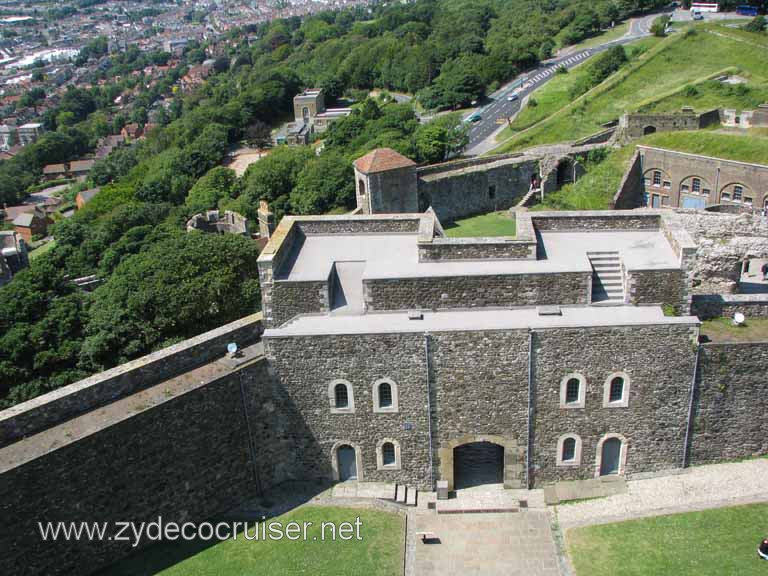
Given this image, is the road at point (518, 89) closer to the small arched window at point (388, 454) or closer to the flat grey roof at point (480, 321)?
the flat grey roof at point (480, 321)

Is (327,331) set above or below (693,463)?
above

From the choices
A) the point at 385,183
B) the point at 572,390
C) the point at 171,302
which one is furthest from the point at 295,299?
the point at 385,183

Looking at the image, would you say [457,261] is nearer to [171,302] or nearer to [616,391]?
[616,391]

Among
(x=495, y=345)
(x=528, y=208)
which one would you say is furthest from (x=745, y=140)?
(x=495, y=345)

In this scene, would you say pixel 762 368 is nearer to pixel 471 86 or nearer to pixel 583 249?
pixel 583 249

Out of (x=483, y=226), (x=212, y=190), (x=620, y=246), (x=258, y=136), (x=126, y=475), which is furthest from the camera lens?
(x=258, y=136)

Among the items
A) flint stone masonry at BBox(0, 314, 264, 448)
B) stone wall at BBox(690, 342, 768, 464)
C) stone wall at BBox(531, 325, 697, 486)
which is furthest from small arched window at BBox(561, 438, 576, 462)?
flint stone masonry at BBox(0, 314, 264, 448)
